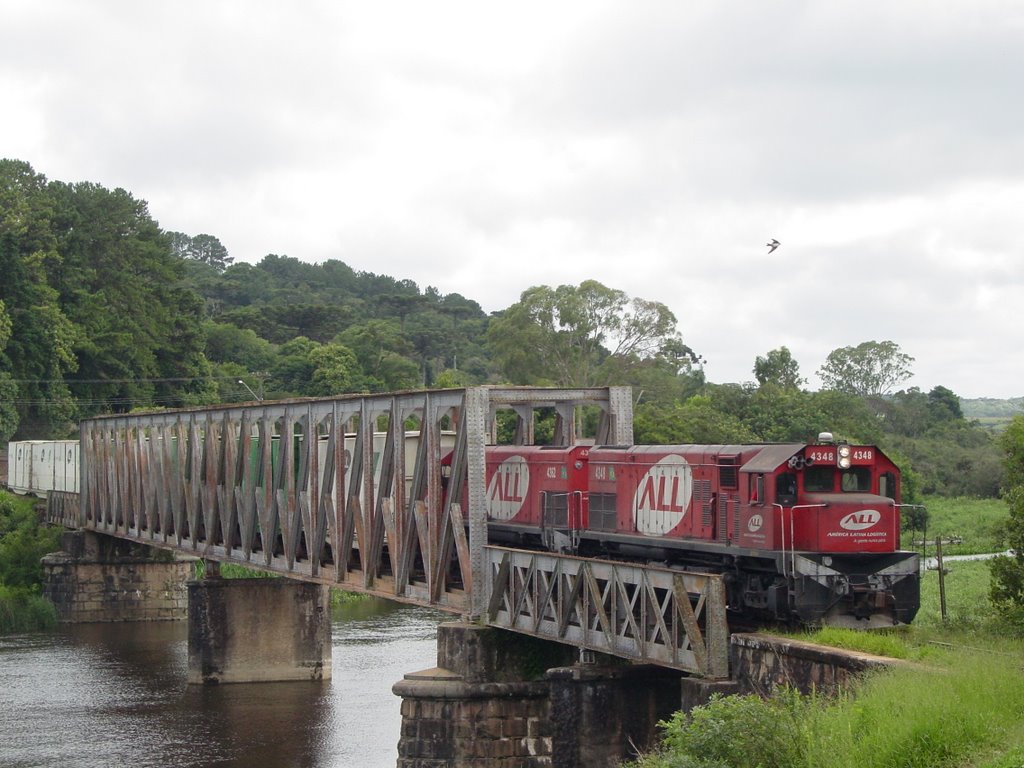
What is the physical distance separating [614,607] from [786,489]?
3.91m

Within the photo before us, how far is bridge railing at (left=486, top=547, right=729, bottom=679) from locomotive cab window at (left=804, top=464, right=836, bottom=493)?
309cm

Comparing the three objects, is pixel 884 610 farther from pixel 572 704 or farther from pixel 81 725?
pixel 81 725

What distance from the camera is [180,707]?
4634 cm

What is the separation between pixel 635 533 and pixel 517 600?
10.4 feet

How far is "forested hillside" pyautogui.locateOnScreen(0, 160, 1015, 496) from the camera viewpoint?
9662cm

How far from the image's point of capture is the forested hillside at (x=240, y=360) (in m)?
96.6

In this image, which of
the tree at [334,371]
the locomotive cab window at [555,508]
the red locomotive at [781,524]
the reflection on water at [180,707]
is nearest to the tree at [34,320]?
the tree at [334,371]

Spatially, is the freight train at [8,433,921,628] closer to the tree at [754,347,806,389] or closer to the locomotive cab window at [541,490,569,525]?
the locomotive cab window at [541,490,569,525]

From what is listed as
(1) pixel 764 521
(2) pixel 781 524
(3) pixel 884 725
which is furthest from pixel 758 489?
(3) pixel 884 725

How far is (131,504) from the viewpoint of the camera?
209 ft

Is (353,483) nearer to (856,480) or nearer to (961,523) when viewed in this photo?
(856,480)

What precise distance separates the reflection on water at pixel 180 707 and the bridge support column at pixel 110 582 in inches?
204

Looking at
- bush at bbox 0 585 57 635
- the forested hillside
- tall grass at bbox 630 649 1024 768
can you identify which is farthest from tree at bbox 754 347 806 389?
tall grass at bbox 630 649 1024 768

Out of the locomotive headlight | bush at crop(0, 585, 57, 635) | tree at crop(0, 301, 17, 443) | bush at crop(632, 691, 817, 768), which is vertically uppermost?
tree at crop(0, 301, 17, 443)
